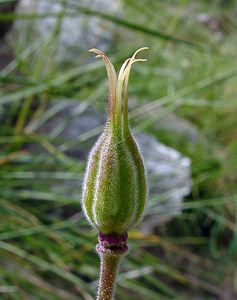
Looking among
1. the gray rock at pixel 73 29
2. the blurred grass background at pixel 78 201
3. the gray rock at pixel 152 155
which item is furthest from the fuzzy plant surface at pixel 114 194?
the gray rock at pixel 73 29

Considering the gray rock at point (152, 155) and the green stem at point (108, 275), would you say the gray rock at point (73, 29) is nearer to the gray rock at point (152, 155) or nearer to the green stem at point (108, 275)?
the gray rock at point (152, 155)

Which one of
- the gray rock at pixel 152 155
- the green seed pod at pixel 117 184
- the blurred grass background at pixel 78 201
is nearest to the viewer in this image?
the green seed pod at pixel 117 184

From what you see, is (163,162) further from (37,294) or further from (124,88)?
(124,88)

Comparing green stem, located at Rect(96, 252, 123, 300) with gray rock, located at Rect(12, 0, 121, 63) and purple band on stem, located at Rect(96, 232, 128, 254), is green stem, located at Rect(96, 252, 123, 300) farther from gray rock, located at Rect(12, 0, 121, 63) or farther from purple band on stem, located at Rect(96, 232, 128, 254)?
gray rock, located at Rect(12, 0, 121, 63)

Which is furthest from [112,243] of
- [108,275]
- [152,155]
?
[152,155]

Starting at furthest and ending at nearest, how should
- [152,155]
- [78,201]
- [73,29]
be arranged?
[73,29] → [152,155] → [78,201]

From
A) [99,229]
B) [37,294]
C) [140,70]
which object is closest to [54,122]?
[140,70]

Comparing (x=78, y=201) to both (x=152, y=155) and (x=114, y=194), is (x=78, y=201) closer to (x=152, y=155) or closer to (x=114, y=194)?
(x=152, y=155)
